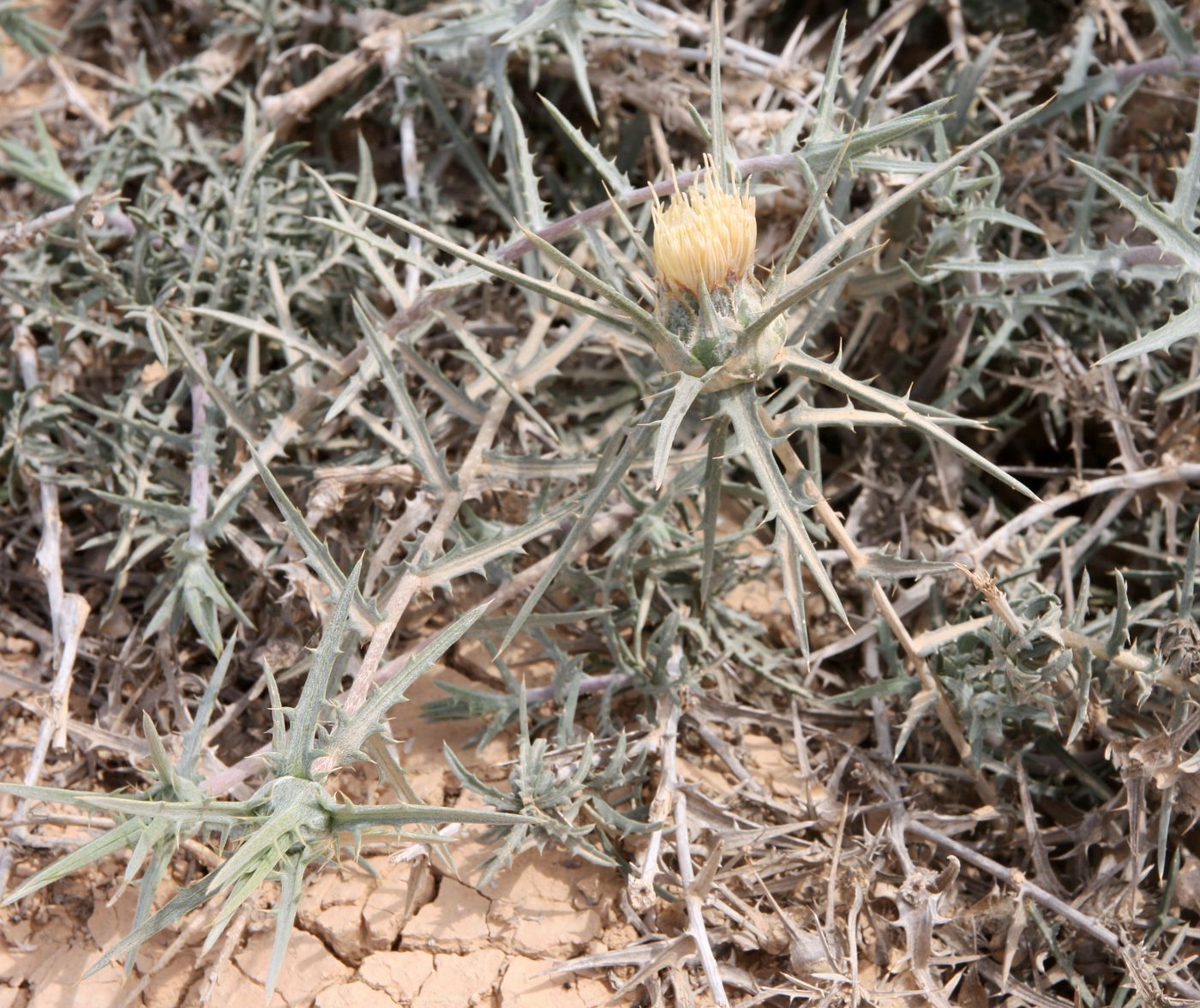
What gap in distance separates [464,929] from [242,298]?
1.39 meters

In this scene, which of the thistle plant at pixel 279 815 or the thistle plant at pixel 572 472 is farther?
the thistle plant at pixel 572 472

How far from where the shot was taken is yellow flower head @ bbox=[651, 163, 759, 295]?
1.41 metres

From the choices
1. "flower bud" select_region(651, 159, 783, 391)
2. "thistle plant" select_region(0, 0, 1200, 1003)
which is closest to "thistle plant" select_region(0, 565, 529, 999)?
"thistle plant" select_region(0, 0, 1200, 1003)

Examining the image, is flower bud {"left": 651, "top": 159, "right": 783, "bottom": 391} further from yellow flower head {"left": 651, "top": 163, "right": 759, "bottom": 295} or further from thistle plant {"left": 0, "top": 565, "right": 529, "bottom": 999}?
thistle plant {"left": 0, "top": 565, "right": 529, "bottom": 999}

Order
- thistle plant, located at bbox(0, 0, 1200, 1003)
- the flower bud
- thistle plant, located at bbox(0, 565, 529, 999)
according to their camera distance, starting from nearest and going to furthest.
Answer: thistle plant, located at bbox(0, 565, 529, 999) → the flower bud → thistle plant, located at bbox(0, 0, 1200, 1003)

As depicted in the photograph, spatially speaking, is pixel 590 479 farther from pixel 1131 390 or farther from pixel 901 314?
pixel 1131 390

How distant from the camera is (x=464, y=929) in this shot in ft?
6.39

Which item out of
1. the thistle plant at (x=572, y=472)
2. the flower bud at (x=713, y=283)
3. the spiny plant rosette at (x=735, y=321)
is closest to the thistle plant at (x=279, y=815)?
the thistle plant at (x=572, y=472)

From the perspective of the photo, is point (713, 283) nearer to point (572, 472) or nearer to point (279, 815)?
point (572, 472)

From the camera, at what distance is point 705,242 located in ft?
4.59

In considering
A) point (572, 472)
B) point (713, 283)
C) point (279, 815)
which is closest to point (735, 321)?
point (713, 283)

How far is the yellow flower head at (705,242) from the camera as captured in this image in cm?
141

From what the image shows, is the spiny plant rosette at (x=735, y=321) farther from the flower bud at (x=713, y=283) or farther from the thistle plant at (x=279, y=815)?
the thistle plant at (x=279, y=815)

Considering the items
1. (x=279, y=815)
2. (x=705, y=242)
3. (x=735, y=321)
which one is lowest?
(x=279, y=815)
